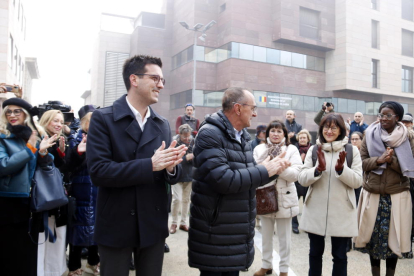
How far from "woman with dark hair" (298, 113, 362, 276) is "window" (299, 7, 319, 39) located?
29.9 m

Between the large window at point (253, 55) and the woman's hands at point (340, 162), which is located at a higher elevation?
the large window at point (253, 55)

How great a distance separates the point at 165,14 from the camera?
112ft

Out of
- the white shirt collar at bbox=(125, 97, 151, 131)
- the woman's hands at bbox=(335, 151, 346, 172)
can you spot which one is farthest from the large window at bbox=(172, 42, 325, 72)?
the white shirt collar at bbox=(125, 97, 151, 131)

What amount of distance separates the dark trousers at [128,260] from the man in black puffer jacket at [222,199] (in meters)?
0.45

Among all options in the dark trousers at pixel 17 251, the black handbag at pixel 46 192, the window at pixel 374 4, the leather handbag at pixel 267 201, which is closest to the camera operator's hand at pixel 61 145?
the black handbag at pixel 46 192

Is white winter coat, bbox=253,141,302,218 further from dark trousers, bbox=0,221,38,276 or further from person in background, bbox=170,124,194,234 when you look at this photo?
dark trousers, bbox=0,221,38,276

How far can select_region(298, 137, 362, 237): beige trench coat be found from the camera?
3514 millimetres

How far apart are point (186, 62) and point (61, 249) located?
28521mm

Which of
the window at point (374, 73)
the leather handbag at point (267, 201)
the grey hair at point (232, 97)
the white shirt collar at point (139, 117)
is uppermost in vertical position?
the window at point (374, 73)

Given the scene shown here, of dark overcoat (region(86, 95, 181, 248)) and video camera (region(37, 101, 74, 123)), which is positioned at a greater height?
video camera (region(37, 101, 74, 123))

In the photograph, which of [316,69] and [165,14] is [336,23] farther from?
[165,14]

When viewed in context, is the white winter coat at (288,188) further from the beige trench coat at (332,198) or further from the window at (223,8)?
the window at (223,8)

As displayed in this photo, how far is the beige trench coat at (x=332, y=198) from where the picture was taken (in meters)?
3.51

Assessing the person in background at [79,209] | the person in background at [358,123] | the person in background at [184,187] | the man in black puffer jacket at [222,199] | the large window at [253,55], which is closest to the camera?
the man in black puffer jacket at [222,199]
